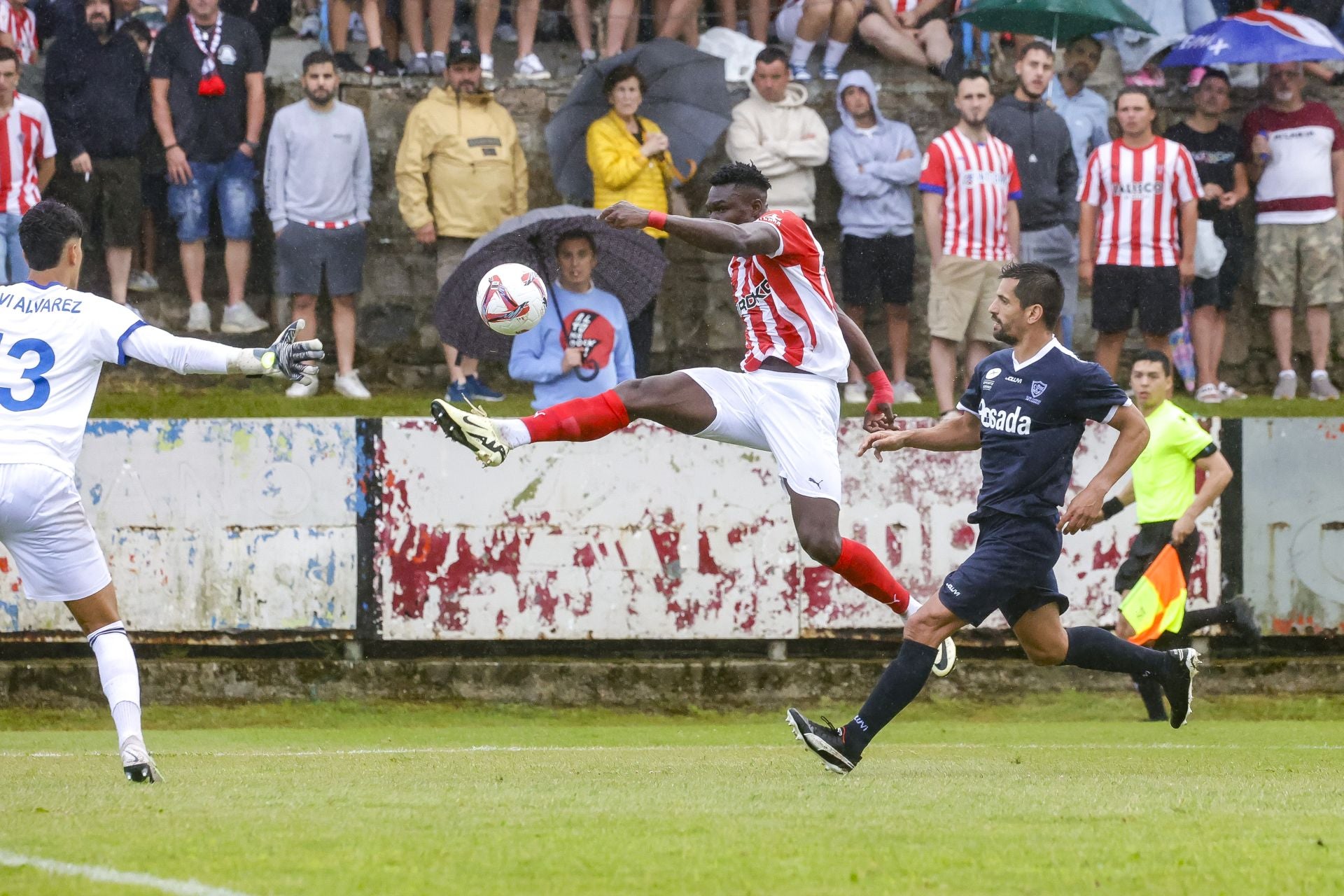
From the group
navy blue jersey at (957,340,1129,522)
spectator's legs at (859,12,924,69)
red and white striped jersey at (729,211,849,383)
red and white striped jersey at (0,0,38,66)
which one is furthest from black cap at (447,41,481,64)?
navy blue jersey at (957,340,1129,522)

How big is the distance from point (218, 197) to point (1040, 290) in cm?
837

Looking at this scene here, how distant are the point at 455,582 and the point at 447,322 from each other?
179cm

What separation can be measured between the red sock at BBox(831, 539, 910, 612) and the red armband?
0.69 metres

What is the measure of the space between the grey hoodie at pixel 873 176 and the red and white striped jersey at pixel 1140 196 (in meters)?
1.37

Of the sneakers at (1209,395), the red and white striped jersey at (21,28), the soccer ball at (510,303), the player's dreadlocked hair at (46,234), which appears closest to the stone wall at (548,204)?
the sneakers at (1209,395)

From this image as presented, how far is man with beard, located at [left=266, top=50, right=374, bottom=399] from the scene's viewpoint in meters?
13.4

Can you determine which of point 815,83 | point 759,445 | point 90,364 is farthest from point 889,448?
point 815,83

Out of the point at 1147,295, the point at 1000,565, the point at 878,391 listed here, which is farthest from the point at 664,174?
Answer: the point at 1000,565

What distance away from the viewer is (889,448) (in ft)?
25.4

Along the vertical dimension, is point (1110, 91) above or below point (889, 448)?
above

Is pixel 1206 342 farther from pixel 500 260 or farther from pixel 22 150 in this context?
pixel 22 150

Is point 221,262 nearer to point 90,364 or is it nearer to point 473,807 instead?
point 90,364

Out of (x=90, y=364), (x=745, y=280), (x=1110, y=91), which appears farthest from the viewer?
(x=1110, y=91)

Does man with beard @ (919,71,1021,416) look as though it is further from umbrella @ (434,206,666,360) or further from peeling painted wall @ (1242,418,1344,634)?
umbrella @ (434,206,666,360)
